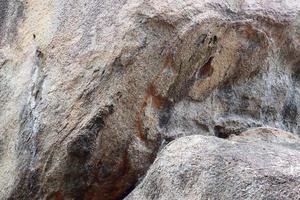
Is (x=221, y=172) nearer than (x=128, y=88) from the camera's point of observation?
Yes

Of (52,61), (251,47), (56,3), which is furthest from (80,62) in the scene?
(251,47)

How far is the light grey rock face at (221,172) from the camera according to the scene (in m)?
1.90

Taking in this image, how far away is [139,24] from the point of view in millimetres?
2436

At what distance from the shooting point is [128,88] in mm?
2406

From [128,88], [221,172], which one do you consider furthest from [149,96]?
[221,172]

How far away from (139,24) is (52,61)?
354 mm

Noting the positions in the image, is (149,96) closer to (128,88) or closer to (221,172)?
(128,88)

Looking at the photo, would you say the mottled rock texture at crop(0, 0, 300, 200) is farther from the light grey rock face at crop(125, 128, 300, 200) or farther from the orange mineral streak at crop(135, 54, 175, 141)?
the light grey rock face at crop(125, 128, 300, 200)

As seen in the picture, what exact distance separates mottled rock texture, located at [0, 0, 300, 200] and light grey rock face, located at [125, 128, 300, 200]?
0.77ft

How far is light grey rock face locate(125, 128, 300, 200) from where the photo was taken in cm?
190

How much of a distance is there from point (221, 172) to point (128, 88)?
0.53 meters

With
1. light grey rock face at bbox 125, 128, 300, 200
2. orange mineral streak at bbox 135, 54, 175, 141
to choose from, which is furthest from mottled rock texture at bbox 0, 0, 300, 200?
light grey rock face at bbox 125, 128, 300, 200

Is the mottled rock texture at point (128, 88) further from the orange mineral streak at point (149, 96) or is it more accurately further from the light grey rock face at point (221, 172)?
the light grey rock face at point (221, 172)

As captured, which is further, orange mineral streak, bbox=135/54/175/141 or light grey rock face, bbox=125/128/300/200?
orange mineral streak, bbox=135/54/175/141
